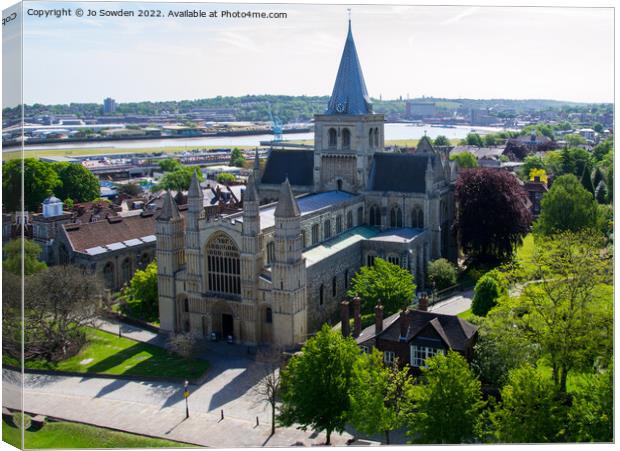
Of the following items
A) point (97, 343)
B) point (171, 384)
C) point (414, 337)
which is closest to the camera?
point (414, 337)

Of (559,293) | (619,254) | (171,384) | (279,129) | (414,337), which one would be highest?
(279,129)

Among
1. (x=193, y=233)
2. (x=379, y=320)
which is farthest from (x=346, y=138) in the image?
(x=379, y=320)

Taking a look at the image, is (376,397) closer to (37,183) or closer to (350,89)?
(350,89)

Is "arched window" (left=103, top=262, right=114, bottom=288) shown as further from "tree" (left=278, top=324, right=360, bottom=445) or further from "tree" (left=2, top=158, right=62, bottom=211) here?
"tree" (left=278, top=324, right=360, bottom=445)

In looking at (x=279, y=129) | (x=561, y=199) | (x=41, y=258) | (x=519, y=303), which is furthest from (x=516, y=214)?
(x=279, y=129)

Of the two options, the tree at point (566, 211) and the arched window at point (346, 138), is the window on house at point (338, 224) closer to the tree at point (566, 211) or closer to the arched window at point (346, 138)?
the arched window at point (346, 138)

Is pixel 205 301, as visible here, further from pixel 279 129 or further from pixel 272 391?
pixel 279 129
